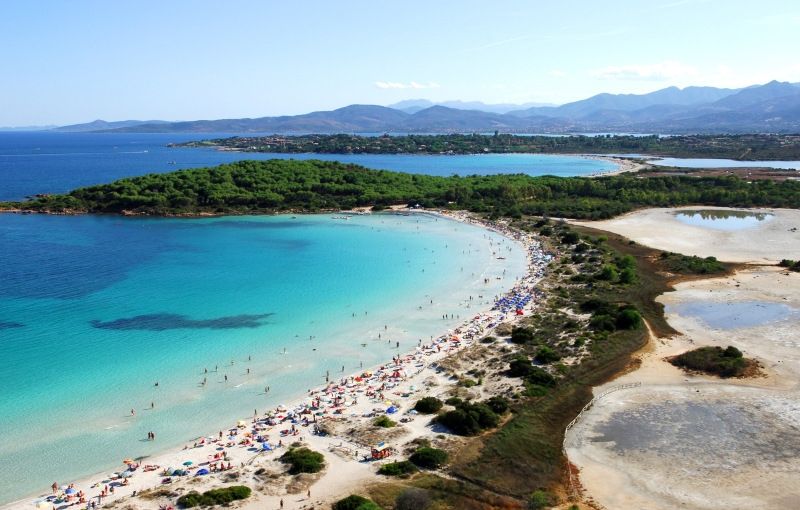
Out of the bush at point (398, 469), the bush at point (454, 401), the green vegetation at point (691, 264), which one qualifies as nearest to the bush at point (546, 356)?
the bush at point (454, 401)

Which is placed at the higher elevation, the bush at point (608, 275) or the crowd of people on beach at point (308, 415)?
the bush at point (608, 275)

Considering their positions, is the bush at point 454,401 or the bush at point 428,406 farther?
the bush at point 454,401

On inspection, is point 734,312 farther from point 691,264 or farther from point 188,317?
point 188,317

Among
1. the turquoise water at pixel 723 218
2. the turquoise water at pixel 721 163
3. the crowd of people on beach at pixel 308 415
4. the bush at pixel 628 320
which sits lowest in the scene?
the crowd of people on beach at pixel 308 415

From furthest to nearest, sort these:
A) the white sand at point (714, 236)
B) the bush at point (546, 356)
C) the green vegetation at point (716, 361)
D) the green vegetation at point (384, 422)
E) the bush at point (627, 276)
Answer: the white sand at point (714, 236), the bush at point (627, 276), the bush at point (546, 356), the green vegetation at point (716, 361), the green vegetation at point (384, 422)

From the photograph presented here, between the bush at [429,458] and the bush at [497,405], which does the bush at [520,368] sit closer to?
the bush at [497,405]

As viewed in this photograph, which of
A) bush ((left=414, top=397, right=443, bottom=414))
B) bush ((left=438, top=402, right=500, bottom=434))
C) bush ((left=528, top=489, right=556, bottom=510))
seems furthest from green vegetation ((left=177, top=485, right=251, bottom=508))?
bush ((left=528, top=489, right=556, bottom=510))

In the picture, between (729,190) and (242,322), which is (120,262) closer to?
(242,322)
